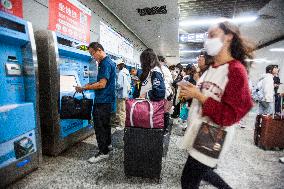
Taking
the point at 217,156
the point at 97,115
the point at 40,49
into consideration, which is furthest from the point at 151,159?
the point at 40,49

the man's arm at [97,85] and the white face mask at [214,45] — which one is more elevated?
the white face mask at [214,45]

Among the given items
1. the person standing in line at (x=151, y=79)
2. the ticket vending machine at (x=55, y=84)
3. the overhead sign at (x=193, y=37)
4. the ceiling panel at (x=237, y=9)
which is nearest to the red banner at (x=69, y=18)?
the ticket vending machine at (x=55, y=84)

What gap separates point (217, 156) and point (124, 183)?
1.63 meters

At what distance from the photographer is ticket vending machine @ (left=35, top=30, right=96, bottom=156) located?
3.29 metres

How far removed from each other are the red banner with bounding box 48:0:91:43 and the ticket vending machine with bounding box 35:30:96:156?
0.65 m

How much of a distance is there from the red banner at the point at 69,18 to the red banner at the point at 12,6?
0.73m

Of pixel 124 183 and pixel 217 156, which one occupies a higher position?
pixel 217 156

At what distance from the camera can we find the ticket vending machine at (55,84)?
3289 mm

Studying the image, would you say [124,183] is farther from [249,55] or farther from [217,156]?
[249,55]

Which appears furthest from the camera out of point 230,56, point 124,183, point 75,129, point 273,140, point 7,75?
point 273,140

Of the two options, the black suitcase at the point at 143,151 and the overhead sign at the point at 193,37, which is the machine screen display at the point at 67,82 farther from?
the overhead sign at the point at 193,37

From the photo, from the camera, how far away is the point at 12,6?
325 cm

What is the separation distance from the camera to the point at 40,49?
333 cm

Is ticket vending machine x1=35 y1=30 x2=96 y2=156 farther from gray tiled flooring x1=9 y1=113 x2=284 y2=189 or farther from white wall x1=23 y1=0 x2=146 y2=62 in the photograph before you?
white wall x1=23 y1=0 x2=146 y2=62
